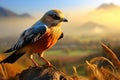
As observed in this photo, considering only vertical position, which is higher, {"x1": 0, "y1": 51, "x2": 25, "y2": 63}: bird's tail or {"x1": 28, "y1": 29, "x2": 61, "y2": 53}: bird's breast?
{"x1": 28, "y1": 29, "x2": 61, "y2": 53}: bird's breast

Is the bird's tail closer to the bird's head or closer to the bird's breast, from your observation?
the bird's breast

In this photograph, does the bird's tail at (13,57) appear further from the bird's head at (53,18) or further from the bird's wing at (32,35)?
the bird's head at (53,18)

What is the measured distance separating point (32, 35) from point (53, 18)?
14cm

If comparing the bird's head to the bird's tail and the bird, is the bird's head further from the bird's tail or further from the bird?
the bird's tail

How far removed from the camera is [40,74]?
1799mm

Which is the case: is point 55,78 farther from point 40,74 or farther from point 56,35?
point 56,35

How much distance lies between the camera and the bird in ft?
6.70

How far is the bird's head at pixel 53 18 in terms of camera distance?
6.62 feet

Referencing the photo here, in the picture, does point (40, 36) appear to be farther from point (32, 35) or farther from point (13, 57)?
point (13, 57)

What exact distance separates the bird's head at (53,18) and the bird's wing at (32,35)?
32mm

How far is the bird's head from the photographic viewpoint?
2.02 meters

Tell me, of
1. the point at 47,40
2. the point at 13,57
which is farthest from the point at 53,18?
the point at 13,57

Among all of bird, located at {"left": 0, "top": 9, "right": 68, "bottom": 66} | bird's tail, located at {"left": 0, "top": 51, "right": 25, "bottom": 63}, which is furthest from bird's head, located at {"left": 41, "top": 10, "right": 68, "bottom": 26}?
bird's tail, located at {"left": 0, "top": 51, "right": 25, "bottom": 63}

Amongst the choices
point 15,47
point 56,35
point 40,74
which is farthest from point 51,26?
point 40,74
